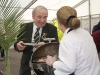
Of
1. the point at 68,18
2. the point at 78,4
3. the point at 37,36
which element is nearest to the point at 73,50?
the point at 68,18

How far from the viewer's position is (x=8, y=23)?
51.3 inches

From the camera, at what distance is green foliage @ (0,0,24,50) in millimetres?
1313

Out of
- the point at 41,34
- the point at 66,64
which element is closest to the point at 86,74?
the point at 66,64

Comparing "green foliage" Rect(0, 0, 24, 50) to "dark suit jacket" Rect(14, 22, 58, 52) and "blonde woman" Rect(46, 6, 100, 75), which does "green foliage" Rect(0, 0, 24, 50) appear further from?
"blonde woman" Rect(46, 6, 100, 75)

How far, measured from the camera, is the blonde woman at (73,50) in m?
0.93

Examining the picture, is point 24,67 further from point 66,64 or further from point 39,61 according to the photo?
point 66,64

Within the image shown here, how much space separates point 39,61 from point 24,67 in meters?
0.35

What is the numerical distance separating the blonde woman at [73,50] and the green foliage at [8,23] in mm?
436

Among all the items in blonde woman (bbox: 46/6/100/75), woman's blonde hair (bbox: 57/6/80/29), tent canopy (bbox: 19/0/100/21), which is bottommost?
blonde woman (bbox: 46/6/100/75)

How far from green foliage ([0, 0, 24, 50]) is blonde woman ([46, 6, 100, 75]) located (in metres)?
0.44

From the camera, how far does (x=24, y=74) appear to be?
1485 millimetres

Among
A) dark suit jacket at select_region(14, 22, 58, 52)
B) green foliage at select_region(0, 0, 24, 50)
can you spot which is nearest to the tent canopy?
dark suit jacket at select_region(14, 22, 58, 52)

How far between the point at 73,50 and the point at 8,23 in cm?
57

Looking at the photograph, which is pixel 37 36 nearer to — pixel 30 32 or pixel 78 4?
pixel 30 32
